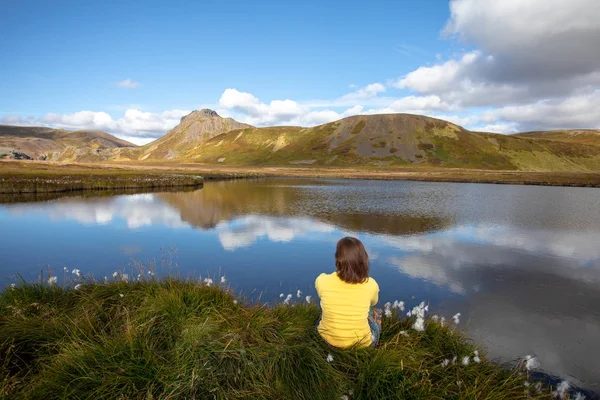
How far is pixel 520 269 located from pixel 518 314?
215 inches

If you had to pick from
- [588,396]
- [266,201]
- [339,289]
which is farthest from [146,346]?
[266,201]

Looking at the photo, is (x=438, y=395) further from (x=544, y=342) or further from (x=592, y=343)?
(x=592, y=343)

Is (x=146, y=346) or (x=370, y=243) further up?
(x=146, y=346)

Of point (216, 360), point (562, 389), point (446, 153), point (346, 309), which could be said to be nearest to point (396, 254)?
point (562, 389)

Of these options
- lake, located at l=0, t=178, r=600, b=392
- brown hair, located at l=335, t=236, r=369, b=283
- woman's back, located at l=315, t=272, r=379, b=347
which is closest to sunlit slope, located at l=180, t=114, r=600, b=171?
lake, located at l=0, t=178, r=600, b=392

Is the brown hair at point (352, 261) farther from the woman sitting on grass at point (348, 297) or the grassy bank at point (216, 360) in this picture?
the grassy bank at point (216, 360)

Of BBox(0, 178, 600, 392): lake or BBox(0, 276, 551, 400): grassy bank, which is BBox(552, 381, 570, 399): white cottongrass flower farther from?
BBox(0, 178, 600, 392): lake

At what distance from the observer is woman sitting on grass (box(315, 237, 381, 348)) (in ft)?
18.1

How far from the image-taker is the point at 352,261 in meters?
5.51

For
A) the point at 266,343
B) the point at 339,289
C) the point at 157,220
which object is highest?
the point at 339,289

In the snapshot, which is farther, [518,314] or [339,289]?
[518,314]

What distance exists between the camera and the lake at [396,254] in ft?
31.3

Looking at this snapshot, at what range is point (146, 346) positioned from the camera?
5.22m

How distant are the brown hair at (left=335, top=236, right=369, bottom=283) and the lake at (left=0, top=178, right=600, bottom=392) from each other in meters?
4.62
